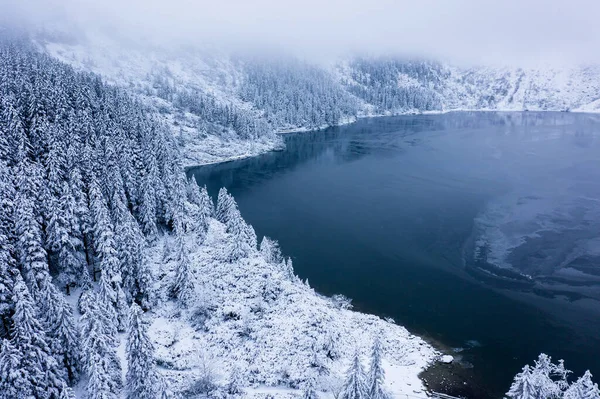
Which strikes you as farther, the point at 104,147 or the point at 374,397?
the point at 104,147

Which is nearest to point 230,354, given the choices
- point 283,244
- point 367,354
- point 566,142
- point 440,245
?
point 367,354

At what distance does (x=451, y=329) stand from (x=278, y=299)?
27.3m

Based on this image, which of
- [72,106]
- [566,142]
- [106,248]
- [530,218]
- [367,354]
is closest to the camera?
[106,248]

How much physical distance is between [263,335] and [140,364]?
19.6 m

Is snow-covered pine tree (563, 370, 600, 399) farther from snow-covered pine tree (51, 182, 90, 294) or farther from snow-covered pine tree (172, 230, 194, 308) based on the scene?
snow-covered pine tree (51, 182, 90, 294)

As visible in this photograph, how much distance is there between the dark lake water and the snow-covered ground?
28.2ft

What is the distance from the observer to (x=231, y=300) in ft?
191

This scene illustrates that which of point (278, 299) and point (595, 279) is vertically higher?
point (278, 299)

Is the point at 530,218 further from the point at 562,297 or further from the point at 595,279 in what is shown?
the point at 562,297

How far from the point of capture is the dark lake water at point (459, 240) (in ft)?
198

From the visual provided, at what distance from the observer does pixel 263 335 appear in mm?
52812

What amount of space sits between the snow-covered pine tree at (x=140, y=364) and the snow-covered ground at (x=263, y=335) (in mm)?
6100

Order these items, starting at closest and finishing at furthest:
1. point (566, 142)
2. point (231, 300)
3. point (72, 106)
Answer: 1. point (231, 300)
2. point (72, 106)
3. point (566, 142)

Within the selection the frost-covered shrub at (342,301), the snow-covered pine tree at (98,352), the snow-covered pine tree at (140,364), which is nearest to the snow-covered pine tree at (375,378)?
the snow-covered pine tree at (140,364)
